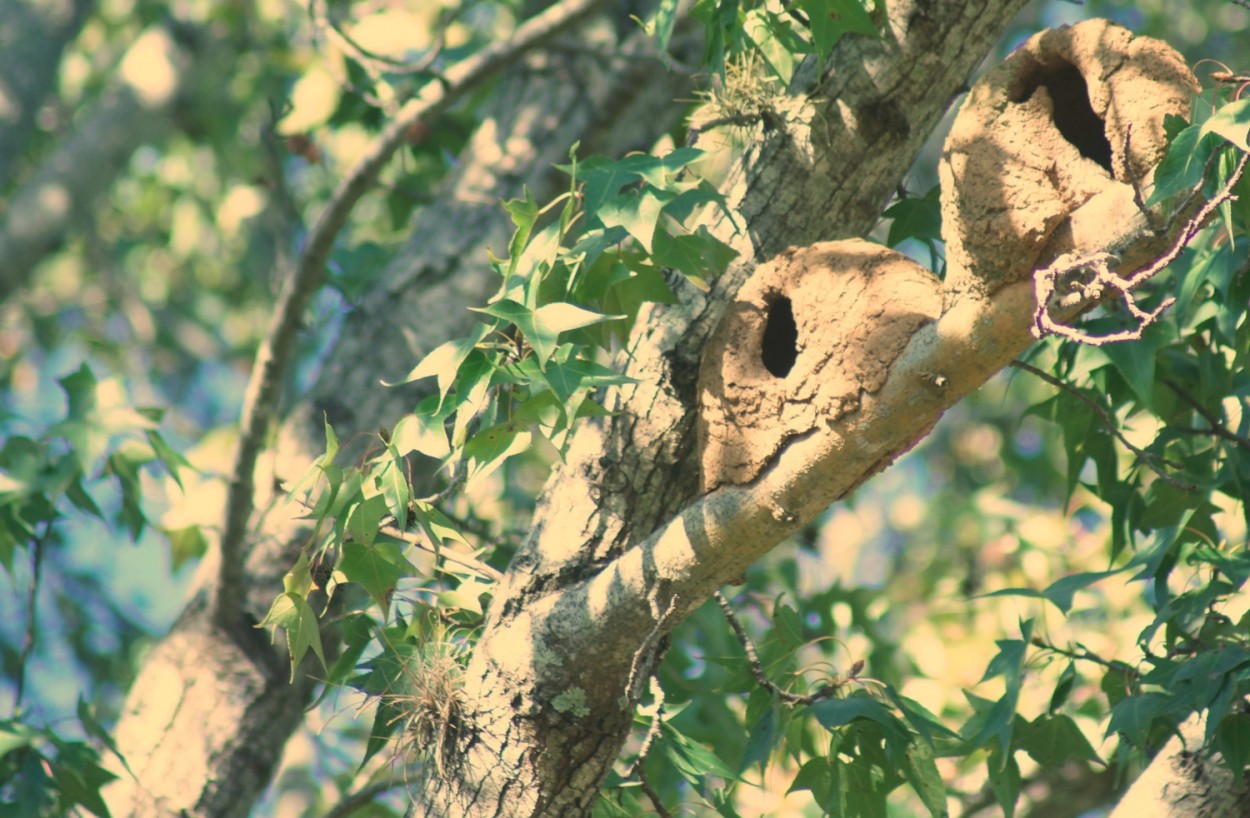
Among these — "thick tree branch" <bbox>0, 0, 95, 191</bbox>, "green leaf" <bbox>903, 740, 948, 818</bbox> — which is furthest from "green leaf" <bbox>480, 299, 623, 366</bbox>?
"thick tree branch" <bbox>0, 0, 95, 191</bbox>

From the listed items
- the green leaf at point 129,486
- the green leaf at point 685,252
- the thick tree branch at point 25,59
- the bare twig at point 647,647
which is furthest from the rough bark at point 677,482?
the thick tree branch at point 25,59

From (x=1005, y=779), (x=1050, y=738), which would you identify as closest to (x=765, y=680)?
(x=1005, y=779)

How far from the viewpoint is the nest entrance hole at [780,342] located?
2.33 m

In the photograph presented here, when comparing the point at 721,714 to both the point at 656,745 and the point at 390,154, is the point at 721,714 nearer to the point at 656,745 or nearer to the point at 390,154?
the point at 656,745

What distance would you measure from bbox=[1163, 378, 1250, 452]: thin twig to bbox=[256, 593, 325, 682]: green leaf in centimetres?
171

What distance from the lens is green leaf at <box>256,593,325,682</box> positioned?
6.70 feet

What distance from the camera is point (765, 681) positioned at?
2354 mm

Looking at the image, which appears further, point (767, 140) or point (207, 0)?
point (207, 0)

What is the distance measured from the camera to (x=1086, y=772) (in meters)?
3.84

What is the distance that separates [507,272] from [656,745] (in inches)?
39.4

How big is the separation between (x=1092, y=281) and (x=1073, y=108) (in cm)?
51

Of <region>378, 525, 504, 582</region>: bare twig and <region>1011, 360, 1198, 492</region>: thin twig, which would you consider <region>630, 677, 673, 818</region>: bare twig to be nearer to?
<region>378, 525, 504, 582</region>: bare twig

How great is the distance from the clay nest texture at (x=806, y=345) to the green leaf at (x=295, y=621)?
2.21 ft

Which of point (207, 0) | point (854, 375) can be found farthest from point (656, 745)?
point (207, 0)
